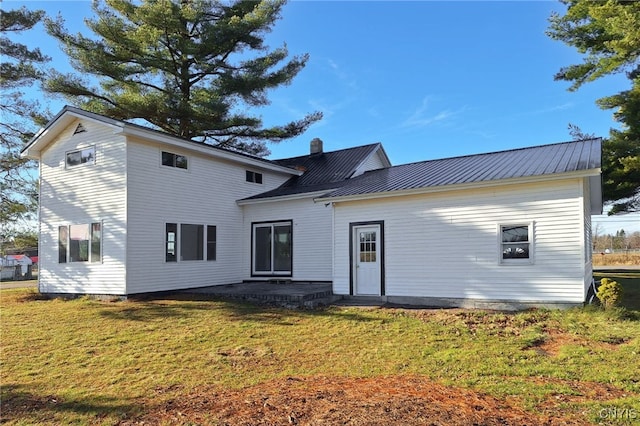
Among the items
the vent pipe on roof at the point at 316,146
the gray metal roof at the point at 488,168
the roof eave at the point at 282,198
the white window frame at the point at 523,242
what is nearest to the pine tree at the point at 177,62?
the vent pipe on roof at the point at 316,146

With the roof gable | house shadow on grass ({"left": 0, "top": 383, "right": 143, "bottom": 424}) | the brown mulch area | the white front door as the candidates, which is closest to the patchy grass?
the white front door

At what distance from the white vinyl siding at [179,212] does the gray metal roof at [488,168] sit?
14.8 ft

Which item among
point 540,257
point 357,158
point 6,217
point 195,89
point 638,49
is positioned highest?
point 195,89

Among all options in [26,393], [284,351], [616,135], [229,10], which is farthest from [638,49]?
[26,393]

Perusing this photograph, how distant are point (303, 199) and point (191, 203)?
146 inches

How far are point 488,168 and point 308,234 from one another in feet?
20.0

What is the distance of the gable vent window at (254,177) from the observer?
1655cm

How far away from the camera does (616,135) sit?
18.6 metres

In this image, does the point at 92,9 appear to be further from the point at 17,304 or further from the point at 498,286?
the point at 498,286

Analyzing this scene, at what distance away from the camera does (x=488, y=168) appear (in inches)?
450

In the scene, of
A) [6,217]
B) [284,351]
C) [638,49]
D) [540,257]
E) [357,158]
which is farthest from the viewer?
[6,217]

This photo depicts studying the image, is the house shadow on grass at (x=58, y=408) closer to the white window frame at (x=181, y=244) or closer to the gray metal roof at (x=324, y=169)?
the white window frame at (x=181, y=244)

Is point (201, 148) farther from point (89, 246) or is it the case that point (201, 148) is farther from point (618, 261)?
point (618, 261)

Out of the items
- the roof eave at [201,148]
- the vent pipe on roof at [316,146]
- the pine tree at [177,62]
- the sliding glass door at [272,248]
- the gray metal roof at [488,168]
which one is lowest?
the sliding glass door at [272,248]
